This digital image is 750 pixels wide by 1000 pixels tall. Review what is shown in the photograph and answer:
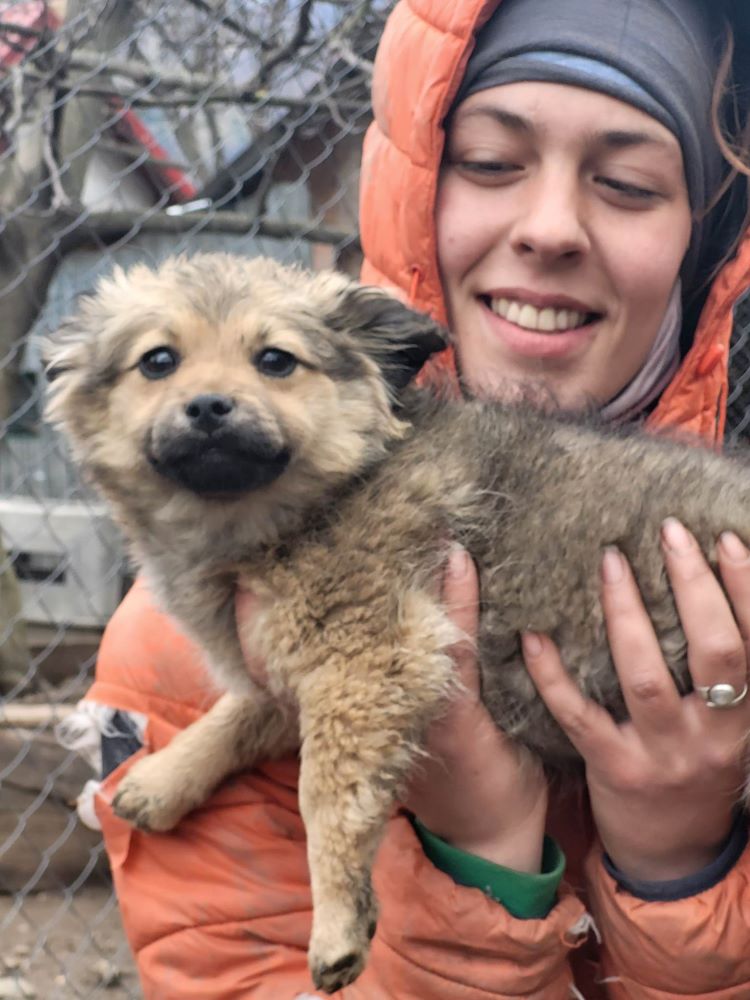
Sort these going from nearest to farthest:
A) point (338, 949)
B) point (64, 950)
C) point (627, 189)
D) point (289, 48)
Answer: point (338, 949), point (627, 189), point (64, 950), point (289, 48)

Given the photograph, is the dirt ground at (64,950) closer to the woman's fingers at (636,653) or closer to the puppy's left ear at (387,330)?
the puppy's left ear at (387,330)

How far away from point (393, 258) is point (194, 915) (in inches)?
59.3

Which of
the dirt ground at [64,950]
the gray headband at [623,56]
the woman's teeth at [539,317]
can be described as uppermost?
the gray headband at [623,56]

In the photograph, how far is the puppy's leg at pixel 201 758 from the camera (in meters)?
2.29

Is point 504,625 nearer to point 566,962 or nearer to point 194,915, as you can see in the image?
point 566,962

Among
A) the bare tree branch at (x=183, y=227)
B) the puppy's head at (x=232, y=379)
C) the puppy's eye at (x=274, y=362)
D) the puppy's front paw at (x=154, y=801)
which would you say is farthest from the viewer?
the bare tree branch at (x=183, y=227)

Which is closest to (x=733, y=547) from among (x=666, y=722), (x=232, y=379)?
(x=666, y=722)

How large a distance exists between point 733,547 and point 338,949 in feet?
3.19

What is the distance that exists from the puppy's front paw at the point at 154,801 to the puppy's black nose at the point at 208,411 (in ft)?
2.59

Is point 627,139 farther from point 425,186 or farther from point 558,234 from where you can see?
point 425,186

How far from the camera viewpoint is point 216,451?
201 centimetres


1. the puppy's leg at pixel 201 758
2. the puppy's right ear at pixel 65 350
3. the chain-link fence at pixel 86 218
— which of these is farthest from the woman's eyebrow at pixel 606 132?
the chain-link fence at pixel 86 218

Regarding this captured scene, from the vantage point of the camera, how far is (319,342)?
2.21 meters

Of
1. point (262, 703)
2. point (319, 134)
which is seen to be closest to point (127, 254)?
point (319, 134)
